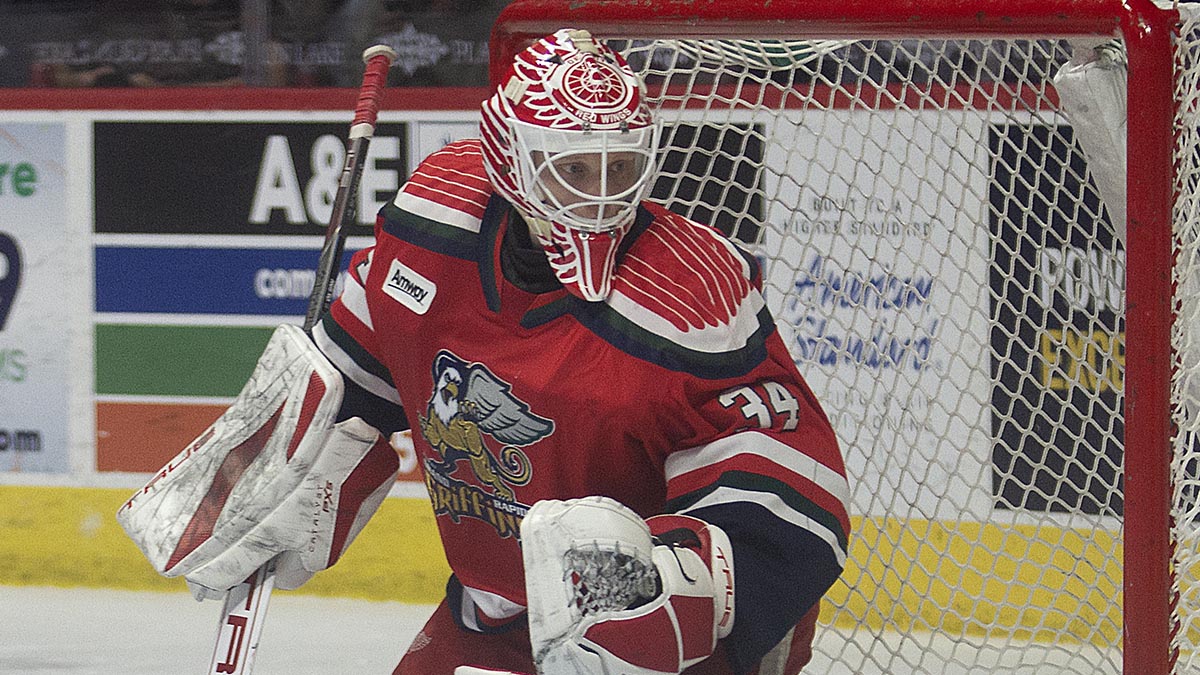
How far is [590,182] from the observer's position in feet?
4.98

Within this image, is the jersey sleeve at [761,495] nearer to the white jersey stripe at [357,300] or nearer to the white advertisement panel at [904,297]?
the white jersey stripe at [357,300]

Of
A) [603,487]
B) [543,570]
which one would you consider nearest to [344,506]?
[603,487]

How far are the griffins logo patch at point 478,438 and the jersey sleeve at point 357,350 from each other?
121 mm

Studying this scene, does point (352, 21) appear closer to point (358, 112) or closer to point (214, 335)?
point (214, 335)

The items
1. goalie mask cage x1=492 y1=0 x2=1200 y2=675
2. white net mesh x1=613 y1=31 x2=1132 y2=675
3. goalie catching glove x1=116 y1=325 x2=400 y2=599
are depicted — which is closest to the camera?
goalie catching glove x1=116 y1=325 x2=400 y2=599

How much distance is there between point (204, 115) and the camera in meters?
3.35

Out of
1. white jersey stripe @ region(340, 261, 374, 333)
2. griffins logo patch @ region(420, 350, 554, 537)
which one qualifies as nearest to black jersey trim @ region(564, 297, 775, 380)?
griffins logo patch @ region(420, 350, 554, 537)

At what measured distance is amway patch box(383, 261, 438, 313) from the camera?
162 cm

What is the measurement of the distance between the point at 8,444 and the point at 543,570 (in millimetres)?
2400

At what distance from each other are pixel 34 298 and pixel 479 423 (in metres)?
2.10

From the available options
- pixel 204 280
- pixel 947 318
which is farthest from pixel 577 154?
pixel 204 280

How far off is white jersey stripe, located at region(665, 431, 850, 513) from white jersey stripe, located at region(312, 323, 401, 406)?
0.41 meters

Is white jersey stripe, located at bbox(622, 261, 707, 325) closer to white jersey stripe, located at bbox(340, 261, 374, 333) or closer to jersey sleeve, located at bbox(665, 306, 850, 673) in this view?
jersey sleeve, located at bbox(665, 306, 850, 673)

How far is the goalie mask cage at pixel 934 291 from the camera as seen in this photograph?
7.14ft
